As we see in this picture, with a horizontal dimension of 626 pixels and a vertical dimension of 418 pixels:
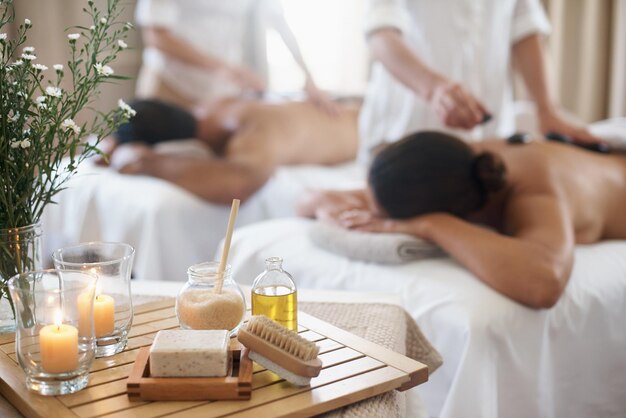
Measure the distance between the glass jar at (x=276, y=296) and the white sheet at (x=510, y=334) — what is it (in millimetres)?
518

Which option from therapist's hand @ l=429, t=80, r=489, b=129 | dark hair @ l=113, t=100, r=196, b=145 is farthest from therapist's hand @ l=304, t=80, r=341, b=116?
therapist's hand @ l=429, t=80, r=489, b=129

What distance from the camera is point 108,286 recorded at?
0.97 metres

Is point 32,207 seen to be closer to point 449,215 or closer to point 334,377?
point 334,377

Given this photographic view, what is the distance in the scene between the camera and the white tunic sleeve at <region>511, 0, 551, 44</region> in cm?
227

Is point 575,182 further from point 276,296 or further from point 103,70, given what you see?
point 103,70

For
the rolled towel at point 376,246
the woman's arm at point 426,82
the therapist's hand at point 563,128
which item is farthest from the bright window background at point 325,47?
the rolled towel at point 376,246

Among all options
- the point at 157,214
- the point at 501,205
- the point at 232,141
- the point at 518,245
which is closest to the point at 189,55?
the point at 232,141

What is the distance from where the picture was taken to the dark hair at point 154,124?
2773 mm

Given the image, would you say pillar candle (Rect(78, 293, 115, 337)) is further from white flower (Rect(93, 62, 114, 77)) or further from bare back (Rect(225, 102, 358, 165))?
bare back (Rect(225, 102, 358, 165))

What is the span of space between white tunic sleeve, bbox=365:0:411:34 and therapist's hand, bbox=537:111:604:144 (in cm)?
54

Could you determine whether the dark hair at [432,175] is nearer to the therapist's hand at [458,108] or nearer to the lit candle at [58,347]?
the therapist's hand at [458,108]

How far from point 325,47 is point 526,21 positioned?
239 cm

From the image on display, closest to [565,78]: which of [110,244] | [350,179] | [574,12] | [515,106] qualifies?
[574,12]

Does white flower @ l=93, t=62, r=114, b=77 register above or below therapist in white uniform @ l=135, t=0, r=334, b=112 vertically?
above
